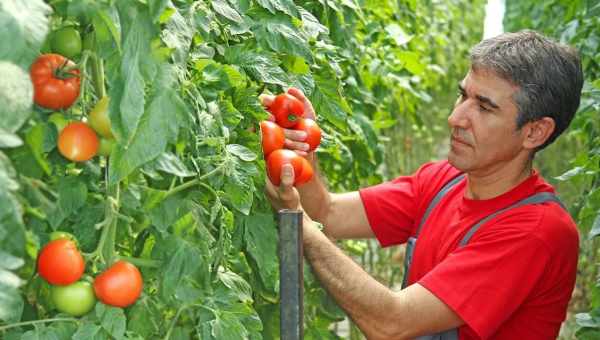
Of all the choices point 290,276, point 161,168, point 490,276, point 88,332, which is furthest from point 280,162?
point 490,276

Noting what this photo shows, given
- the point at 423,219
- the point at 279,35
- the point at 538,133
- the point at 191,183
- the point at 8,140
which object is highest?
the point at 8,140

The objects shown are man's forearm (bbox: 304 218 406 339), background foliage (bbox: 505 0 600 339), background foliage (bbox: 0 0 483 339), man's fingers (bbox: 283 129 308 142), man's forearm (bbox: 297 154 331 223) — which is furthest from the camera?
background foliage (bbox: 505 0 600 339)

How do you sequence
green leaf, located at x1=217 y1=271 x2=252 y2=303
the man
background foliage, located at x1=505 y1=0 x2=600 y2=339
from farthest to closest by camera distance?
background foliage, located at x1=505 y1=0 x2=600 y2=339
the man
green leaf, located at x1=217 y1=271 x2=252 y2=303

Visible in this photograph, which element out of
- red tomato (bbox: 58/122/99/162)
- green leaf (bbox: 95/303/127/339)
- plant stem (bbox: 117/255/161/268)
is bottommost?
green leaf (bbox: 95/303/127/339)

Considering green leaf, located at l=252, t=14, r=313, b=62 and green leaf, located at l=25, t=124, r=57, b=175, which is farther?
green leaf, located at l=252, t=14, r=313, b=62

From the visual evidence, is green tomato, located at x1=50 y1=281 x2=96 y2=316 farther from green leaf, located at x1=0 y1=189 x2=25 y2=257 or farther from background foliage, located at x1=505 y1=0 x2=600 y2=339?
background foliage, located at x1=505 y1=0 x2=600 y2=339

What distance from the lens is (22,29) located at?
3.28 ft

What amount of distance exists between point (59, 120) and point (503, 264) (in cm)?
149

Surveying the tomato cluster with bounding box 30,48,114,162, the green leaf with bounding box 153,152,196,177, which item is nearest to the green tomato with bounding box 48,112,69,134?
the tomato cluster with bounding box 30,48,114,162

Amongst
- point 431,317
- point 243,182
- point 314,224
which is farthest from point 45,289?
point 431,317

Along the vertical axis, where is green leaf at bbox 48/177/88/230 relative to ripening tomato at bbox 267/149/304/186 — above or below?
above

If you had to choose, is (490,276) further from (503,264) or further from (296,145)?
(296,145)

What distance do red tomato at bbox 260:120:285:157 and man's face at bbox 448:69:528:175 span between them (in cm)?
80

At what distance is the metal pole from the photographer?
4.71 feet
